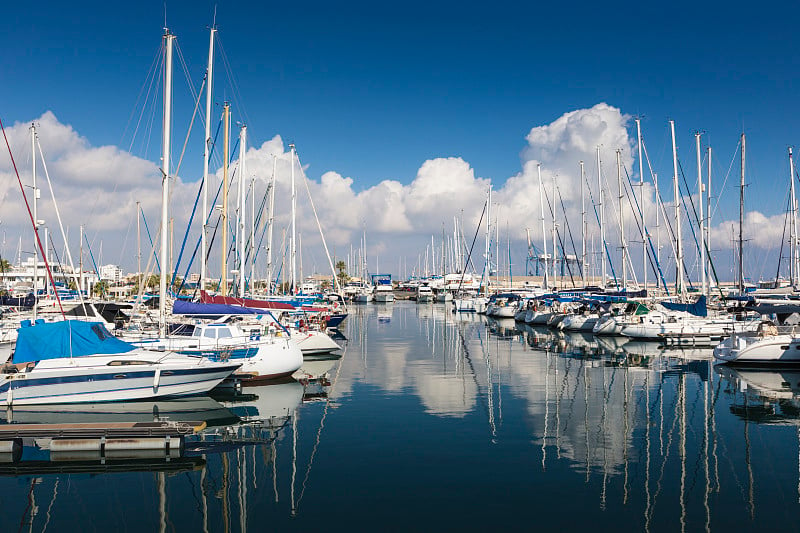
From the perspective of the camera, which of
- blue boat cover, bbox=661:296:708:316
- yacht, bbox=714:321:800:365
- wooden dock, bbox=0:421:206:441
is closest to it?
wooden dock, bbox=0:421:206:441

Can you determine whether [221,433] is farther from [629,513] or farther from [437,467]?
[629,513]

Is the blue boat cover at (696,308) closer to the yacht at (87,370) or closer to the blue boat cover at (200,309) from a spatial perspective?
the blue boat cover at (200,309)

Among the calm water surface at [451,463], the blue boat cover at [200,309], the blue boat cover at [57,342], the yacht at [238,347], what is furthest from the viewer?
the blue boat cover at [200,309]

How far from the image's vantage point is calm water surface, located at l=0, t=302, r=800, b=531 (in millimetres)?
12016

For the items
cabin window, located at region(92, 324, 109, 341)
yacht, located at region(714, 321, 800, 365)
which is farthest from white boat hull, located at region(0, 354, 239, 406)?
yacht, located at region(714, 321, 800, 365)

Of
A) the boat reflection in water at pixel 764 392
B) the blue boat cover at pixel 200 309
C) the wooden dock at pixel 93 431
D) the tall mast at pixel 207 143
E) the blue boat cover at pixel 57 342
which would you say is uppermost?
the tall mast at pixel 207 143

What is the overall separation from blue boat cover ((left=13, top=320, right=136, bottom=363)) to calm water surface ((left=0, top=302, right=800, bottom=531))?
193 centimetres

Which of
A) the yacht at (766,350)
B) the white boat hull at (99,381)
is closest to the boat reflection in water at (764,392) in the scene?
the yacht at (766,350)

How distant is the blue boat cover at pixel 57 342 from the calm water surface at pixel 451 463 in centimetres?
193

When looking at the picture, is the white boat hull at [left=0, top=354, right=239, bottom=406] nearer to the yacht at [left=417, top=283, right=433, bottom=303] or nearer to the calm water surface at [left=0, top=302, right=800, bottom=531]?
the calm water surface at [left=0, top=302, right=800, bottom=531]

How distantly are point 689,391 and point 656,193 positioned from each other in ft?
135

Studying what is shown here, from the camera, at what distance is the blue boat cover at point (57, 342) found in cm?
2106

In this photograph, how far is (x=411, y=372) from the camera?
103 ft

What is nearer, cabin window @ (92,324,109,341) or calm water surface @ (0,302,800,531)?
calm water surface @ (0,302,800,531)
